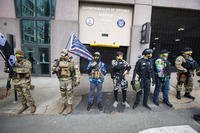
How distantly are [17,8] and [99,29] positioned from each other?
481cm

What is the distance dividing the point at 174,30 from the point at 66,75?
859 centimetres

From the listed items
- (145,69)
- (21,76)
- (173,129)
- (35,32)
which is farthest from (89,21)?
(173,129)

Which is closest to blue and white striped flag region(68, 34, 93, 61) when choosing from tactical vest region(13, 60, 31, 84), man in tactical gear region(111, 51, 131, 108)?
man in tactical gear region(111, 51, 131, 108)

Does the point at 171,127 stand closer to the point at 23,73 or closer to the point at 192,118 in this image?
the point at 192,118

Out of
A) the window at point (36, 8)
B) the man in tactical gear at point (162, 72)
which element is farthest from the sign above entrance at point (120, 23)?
the man in tactical gear at point (162, 72)

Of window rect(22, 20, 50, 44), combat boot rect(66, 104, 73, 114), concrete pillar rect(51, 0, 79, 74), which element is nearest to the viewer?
combat boot rect(66, 104, 73, 114)

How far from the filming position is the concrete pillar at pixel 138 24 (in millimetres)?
9734

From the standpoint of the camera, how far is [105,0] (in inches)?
370

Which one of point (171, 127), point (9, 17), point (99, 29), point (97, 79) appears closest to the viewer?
point (171, 127)

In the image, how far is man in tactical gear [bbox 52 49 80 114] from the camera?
5035 millimetres

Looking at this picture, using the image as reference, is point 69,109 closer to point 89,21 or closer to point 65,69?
point 65,69

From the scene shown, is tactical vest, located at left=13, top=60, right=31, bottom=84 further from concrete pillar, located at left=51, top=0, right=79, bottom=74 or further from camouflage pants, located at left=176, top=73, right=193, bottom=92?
camouflage pants, located at left=176, top=73, right=193, bottom=92

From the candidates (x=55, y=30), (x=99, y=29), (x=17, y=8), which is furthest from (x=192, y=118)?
(x=17, y=8)

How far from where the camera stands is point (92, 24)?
32.7 ft
